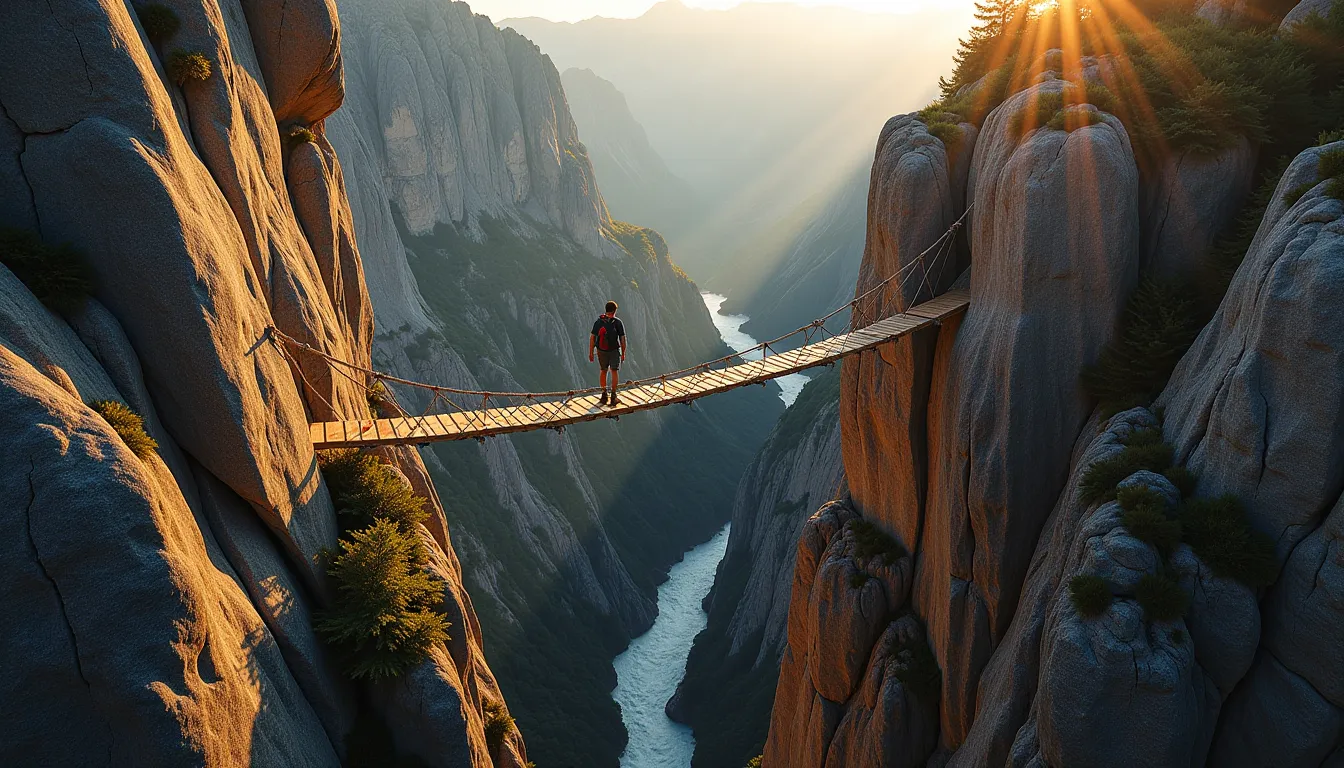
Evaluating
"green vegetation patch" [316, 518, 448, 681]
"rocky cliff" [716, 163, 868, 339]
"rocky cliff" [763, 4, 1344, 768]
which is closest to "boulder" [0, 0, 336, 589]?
"green vegetation patch" [316, 518, 448, 681]

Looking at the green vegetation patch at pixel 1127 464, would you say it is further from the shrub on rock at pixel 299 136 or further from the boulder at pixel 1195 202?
the shrub on rock at pixel 299 136

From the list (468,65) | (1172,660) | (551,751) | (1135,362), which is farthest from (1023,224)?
(468,65)

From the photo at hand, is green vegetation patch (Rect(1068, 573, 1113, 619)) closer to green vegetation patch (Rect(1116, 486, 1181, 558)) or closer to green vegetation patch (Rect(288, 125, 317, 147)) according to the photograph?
green vegetation patch (Rect(1116, 486, 1181, 558))

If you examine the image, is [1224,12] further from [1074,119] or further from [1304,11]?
[1074,119]

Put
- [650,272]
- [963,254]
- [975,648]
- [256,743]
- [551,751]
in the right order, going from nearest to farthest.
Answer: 1. [256,743]
2. [975,648]
3. [963,254]
4. [551,751]
5. [650,272]

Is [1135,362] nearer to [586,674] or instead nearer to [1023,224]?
[1023,224]
